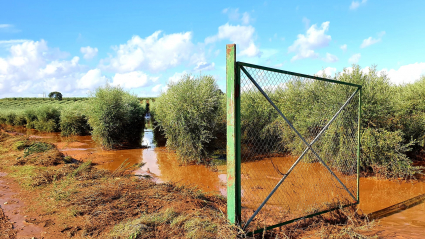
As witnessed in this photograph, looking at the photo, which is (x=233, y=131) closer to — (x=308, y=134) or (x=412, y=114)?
(x=308, y=134)

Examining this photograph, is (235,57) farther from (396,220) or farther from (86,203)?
(396,220)

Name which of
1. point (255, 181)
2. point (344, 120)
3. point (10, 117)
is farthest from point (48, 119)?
point (344, 120)

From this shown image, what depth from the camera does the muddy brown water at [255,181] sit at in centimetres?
563

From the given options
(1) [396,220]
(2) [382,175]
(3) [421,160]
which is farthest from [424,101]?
(1) [396,220]

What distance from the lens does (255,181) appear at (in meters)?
7.77

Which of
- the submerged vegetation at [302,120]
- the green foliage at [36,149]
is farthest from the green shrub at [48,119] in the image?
the green foliage at [36,149]

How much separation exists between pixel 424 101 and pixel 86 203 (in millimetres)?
12592

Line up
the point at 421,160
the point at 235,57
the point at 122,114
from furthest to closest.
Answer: the point at 122,114 < the point at 421,160 < the point at 235,57

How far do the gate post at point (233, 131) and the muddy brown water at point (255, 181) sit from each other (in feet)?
9.69

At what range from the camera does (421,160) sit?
9828 millimetres

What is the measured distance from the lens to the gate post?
10.1 feet

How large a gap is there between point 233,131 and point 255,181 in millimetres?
5132

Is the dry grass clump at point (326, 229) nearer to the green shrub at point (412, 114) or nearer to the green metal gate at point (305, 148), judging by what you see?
the green metal gate at point (305, 148)

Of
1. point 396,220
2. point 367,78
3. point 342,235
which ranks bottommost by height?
point 396,220
